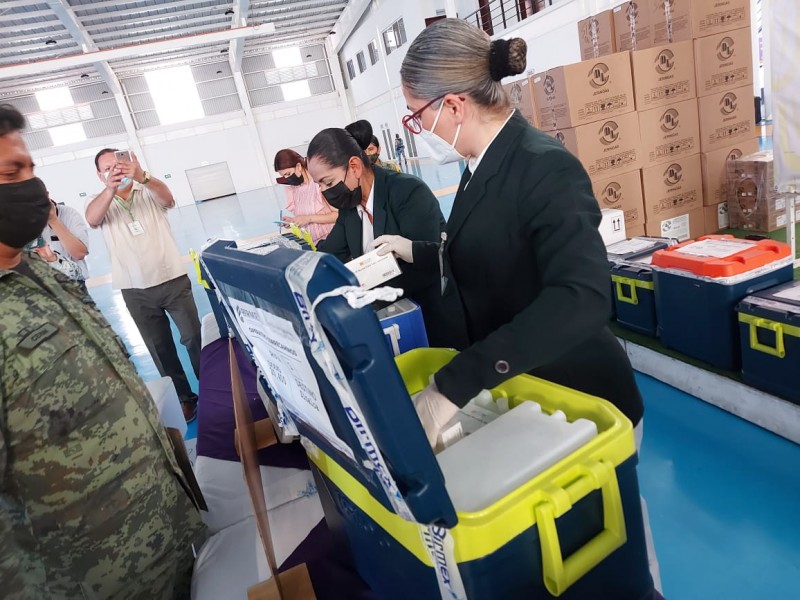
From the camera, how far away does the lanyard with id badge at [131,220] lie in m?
2.82

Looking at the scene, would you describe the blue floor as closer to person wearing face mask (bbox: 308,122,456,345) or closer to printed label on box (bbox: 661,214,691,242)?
person wearing face mask (bbox: 308,122,456,345)

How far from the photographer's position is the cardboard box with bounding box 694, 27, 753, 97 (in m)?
3.76

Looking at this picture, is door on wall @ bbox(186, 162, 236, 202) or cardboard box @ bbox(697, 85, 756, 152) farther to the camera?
door on wall @ bbox(186, 162, 236, 202)

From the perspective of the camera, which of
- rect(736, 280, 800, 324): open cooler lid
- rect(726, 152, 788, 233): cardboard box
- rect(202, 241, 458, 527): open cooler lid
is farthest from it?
rect(726, 152, 788, 233): cardboard box

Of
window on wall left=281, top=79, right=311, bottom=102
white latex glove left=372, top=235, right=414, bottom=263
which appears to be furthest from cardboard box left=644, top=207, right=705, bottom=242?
window on wall left=281, top=79, right=311, bottom=102

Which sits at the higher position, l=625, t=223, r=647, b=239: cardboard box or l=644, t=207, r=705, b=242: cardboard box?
l=625, t=223, r=647, b=239: cardboard box

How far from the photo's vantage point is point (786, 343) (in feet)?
6.31

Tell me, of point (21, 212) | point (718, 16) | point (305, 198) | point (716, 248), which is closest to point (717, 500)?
point (716, 248)

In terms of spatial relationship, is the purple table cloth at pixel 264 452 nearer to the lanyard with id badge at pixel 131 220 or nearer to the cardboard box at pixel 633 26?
the lanyard with id badge at pixel 131 220

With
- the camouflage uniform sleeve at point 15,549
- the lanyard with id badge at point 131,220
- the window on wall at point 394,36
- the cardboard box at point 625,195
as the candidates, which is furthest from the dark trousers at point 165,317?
the window on wall at point 394,36

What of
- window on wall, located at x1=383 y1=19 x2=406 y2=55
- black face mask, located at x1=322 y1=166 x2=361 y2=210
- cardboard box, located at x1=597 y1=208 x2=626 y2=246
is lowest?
cardboard box, located at x1=597 y1=208 x2=626 y2=246

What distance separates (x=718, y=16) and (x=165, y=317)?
443 centimetres

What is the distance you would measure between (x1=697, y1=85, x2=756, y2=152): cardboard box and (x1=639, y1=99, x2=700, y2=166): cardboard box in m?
0.08

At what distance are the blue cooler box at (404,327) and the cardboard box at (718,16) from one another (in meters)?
3.73
